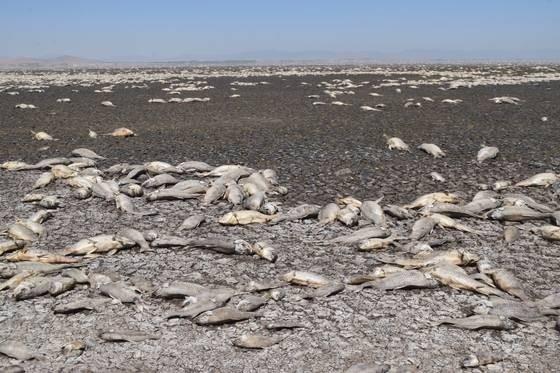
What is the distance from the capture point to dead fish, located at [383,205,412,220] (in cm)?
826

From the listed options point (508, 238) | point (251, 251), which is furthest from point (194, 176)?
point (508, 238)

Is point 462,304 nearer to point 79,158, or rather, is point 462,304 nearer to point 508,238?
point 508,238

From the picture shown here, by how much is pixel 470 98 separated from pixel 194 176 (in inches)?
773

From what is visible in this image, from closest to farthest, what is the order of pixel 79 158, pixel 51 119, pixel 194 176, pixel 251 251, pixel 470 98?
1. pixel 251 251
2. pixel 194 176
3. pixel 79 158
4. pixel 51 119
5. pixel 470 98

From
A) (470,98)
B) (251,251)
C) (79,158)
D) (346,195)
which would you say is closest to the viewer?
(251,251)

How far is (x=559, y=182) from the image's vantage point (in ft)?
32.0

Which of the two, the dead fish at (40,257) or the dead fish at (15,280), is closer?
the dead fish at (15,280)

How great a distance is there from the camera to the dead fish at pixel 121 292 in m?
5.77

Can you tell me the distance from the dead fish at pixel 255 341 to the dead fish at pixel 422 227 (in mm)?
3228

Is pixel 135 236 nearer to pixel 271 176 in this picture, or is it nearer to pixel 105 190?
pixel 105 190

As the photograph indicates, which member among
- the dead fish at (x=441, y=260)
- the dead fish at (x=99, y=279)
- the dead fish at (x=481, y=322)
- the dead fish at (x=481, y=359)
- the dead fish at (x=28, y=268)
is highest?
the dead fish at (x=441, y=260)

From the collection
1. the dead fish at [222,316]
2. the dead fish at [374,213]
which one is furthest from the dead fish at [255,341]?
the dead fish at [374,213]

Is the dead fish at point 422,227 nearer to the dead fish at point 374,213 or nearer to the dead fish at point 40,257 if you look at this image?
the dead fish at point 374,213

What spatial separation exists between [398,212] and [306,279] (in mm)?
2761
